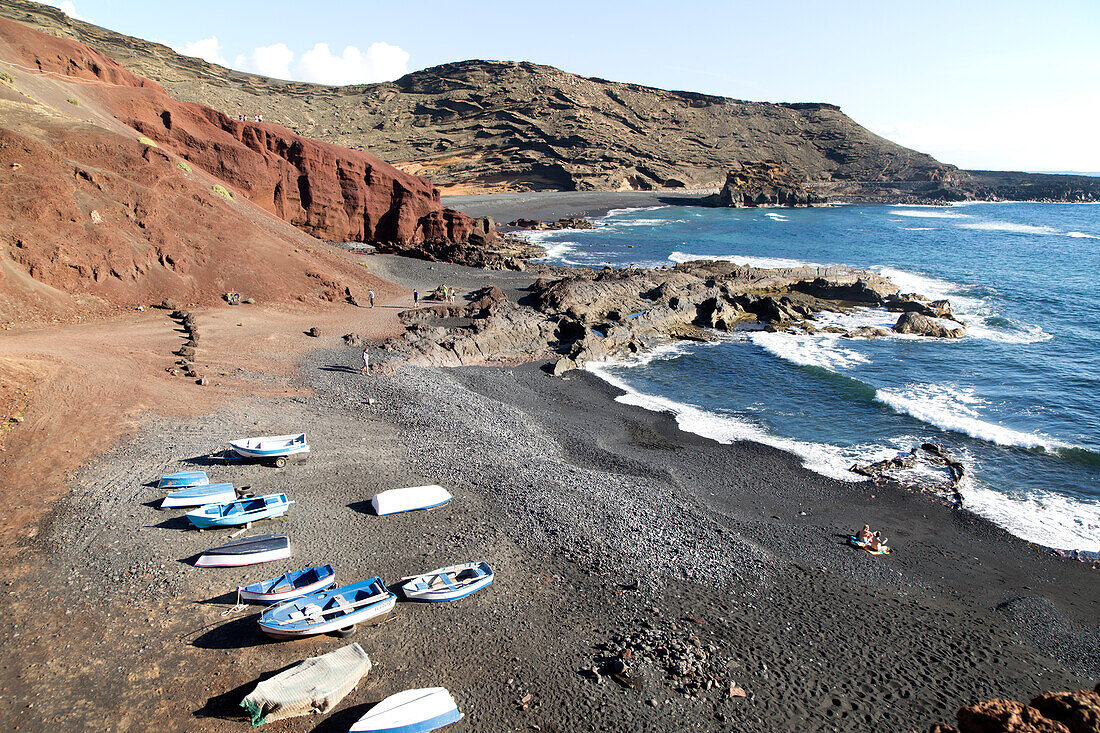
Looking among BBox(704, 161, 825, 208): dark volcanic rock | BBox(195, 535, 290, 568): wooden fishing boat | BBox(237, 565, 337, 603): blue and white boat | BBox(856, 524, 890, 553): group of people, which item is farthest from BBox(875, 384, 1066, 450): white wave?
BBox(704, 161, 825, 208): dark volcanic rock

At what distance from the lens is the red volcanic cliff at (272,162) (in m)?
39.1

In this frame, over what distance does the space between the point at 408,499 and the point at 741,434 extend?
47.1 ft

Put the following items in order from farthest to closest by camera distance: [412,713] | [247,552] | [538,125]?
[538,125] → [247,552] → [412,713]

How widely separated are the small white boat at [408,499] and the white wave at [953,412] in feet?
70.2

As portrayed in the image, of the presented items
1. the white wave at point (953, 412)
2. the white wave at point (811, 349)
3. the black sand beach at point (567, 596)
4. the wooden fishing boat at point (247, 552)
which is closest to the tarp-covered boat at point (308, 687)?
the black sand beach at point (567, 596)

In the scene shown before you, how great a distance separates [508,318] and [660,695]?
25.0m

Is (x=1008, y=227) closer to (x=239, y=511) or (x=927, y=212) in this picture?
(x=927, y=212)

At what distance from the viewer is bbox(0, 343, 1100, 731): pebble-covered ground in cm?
1100

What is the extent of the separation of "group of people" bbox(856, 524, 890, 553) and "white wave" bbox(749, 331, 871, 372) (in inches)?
626

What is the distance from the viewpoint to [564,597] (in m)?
13.9

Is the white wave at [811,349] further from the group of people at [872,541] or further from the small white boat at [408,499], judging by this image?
the small white boat at [408,499]

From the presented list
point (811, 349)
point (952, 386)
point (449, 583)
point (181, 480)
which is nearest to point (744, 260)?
point (811, 349)

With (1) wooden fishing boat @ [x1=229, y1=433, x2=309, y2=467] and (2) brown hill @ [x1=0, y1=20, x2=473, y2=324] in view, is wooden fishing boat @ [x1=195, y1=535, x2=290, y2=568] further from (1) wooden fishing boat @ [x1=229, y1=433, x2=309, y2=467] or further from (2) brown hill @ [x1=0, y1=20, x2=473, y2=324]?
(2) brown hill @ [x1=0, y1=20, x2=473, y2=324]

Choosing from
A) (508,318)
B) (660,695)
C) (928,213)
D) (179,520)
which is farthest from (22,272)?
(928,213)
